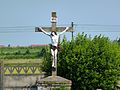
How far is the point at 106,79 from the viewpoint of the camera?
27.4m

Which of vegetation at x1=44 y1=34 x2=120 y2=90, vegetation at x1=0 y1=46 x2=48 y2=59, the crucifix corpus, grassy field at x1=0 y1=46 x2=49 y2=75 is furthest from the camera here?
vegetation at x1=0 y1=46 x2=48 y2=59

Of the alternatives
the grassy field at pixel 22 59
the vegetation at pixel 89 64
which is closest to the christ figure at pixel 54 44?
the grassy field at pixel 22 59

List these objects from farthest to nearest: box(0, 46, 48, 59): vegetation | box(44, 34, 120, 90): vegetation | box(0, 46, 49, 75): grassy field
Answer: box(0, 46, 48, 59): vegetation < box(0, 46, 49, 75): grassy field < box(44, 34, 120, 90): vegetation

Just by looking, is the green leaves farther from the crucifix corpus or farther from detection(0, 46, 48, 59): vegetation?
detection(0, 46, 48, 59): vegetation

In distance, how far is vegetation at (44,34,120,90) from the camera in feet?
88.7

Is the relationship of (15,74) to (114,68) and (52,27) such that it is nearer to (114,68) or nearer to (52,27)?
(114,68)

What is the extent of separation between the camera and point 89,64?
27.3 m

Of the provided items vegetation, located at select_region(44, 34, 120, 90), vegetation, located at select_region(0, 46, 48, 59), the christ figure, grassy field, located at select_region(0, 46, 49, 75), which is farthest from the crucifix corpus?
vegetation, located at select_region(0, 46, 48, 59)

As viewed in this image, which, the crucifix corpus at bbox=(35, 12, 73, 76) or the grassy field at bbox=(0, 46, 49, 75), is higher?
the crucifix corpus at bbox=(35, 12, 73, 76)

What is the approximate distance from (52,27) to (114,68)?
21.8 feet

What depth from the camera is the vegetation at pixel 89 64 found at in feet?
88.7

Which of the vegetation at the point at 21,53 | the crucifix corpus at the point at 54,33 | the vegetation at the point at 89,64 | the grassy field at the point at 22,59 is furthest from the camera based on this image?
the vegetation at the point at 21,53

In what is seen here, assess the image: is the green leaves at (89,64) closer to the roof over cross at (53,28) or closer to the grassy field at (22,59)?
the grassy field at (22,59)

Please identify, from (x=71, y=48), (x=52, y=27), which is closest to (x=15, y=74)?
(x=71, y=48)
